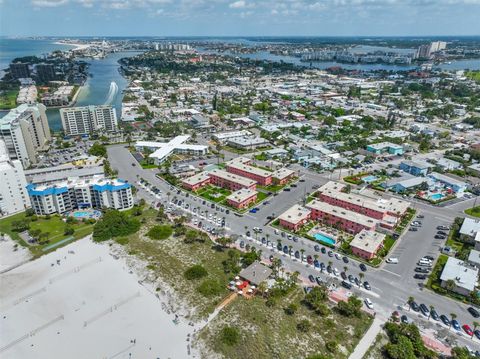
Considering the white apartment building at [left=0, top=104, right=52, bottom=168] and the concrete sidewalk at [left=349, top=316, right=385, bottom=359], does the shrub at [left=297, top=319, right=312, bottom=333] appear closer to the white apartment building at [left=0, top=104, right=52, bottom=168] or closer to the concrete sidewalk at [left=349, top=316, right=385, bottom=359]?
the concrete sidewalk at [left=349, top=316, right=385, bottom=359]

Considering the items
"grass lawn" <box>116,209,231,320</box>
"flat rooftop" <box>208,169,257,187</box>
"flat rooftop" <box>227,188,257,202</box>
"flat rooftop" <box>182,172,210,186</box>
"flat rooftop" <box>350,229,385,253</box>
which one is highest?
"flat rooftop" <box>208,169,257,187</box>

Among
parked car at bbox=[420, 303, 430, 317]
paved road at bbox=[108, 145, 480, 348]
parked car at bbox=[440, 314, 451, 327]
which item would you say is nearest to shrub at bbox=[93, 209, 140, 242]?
paved road at bbox=[108, 145, 480, 348]

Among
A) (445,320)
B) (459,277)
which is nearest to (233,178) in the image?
(459,277)

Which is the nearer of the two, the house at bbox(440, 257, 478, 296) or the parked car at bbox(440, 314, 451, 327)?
the parked car at bbox(440, 314, 451, 327)

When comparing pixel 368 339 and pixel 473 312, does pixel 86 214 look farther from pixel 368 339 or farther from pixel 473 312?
pixel 473 312

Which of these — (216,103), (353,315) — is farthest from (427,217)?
(216,103)

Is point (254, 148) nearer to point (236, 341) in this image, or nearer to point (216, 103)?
point (216, 103)
